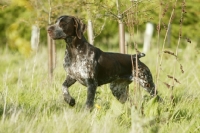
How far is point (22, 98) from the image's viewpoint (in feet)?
21.2

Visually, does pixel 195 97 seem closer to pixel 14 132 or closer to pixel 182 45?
pixel 14 132

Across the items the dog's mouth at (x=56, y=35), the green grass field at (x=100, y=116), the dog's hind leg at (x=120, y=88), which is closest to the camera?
the green grass field at (x=100, y=116)

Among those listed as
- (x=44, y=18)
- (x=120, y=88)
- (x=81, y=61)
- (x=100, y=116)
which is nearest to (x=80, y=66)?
(x=81, y=61)

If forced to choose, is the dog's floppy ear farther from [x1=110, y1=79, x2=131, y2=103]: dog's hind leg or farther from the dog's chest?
[x1=110, y1=79, x2=131, y2=103]: dog's hind leg

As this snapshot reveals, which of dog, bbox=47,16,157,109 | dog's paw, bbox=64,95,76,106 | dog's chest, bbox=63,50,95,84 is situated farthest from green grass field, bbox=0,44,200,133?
dog's chest, bbox=63,50,95,84

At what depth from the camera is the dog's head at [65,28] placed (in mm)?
5797

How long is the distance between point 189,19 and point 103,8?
1275cm

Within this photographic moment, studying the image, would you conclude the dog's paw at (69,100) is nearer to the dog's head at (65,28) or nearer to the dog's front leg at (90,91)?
the dog's front leg at (90,91)

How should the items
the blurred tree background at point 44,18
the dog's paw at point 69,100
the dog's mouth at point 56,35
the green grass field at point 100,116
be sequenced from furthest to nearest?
the blurred tree background at point 44,18
the dog's paw at point 69,100
the dog's mouth at point 56,35
the green grass field at point 100,116

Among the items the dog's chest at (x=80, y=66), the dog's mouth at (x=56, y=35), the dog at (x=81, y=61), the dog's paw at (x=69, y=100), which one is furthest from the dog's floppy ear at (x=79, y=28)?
the dog's paw at (x=69, y=100)

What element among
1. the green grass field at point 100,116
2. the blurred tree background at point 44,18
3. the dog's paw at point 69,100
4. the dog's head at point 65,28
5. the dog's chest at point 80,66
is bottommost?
the green grass field at point 100,116

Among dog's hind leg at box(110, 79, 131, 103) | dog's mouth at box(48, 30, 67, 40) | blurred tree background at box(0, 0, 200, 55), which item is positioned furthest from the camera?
blurred tree background at box(0, 0, 200, 55)

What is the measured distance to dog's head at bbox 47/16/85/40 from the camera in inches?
228

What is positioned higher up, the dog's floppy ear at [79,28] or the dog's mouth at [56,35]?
the dog's floppy ear at [79,28]
